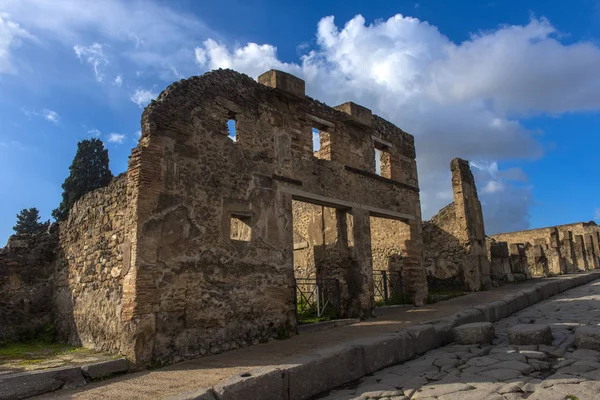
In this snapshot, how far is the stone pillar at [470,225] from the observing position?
46.1 feet

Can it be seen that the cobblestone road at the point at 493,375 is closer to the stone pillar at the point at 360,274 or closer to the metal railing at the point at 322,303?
the stone pillar at the point at 360,274

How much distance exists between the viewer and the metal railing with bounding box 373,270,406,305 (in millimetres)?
11445

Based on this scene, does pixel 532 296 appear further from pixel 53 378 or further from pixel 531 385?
pixel 53 378

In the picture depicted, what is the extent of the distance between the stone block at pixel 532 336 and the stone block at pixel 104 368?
16.9ft

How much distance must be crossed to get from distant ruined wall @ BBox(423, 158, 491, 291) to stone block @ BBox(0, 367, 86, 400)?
11737 millimetres

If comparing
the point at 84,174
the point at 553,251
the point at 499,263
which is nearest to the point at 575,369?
the point at 499,263

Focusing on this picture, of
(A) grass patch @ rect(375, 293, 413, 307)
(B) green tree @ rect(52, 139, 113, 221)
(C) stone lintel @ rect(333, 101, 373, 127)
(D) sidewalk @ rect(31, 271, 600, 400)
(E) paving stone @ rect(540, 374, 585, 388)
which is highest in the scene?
(B) green tree @ rect(52, 139, 113, 221)

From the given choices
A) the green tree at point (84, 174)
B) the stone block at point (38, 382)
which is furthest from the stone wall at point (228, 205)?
the green tree at point (84, 174)

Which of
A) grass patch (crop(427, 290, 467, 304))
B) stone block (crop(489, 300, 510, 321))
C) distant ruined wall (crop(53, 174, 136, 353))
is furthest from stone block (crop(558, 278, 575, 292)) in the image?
distant ruined wall (crop(53, 174, 136, 353))

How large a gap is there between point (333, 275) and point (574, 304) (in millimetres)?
5524

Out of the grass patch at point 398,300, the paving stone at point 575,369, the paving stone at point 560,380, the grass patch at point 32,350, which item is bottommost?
the paving stone at point 560,380

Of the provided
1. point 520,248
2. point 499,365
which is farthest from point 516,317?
point 520,248

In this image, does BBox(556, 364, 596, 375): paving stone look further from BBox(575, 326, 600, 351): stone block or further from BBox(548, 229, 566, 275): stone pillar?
BBox(548, 229, 566, 275): stone pillar

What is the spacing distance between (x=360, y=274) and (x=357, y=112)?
3.80 metres
